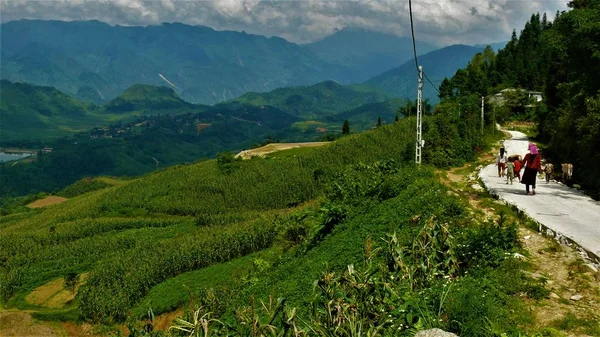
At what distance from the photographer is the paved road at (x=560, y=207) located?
35.8 feet

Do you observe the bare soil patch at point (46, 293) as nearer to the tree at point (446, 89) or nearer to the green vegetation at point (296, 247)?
the green vegetation at point (296, 247)

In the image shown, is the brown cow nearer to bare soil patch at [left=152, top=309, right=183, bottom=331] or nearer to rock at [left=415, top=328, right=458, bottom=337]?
rock at [left=415, top=328, right=458, bottom=337]

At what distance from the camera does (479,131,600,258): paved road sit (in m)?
10.9

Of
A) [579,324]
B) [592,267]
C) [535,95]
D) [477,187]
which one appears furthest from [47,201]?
[579,324]

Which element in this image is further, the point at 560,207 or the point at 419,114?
the point at 419,114

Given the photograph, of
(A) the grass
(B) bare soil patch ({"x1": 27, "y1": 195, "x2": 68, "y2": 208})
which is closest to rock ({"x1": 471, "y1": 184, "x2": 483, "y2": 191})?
(A) the grass

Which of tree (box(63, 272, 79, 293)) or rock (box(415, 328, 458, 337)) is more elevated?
rock (box(415, 328, 458, 337))

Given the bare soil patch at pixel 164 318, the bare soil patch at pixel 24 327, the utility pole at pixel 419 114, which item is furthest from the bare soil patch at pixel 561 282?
the bare soil patch at pixel 24 327

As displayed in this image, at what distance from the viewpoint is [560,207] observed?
550 inches

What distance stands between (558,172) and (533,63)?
5764 cm

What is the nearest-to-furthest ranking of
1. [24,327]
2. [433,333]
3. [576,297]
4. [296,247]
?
[433,333] → [576,297] → [296,247] → [24,327]

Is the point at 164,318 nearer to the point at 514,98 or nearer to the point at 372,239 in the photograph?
the point at 372,239

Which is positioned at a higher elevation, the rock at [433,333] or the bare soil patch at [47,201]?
the rock at [433,333]

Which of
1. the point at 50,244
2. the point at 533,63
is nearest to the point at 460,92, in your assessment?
the point at 533,63
